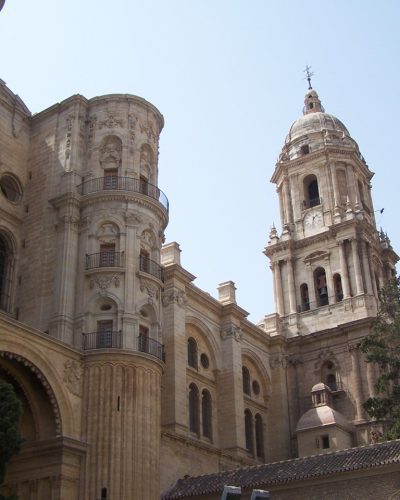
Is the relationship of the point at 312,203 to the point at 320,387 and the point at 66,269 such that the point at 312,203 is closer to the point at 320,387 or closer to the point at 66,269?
the point at 320,387

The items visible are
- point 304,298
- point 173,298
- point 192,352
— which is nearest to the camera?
point 173,298

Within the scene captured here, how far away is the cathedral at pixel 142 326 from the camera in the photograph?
98.4 ft

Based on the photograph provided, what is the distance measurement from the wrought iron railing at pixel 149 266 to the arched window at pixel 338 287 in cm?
2018

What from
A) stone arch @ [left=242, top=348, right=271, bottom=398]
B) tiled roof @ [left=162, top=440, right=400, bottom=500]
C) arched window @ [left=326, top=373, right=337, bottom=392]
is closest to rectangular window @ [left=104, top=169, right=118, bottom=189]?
tiled roof @ [left=162, top=440, right=400, bottom=500]

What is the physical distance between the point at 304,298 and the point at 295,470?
882 inches

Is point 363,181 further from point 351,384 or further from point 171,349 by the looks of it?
point 171,349

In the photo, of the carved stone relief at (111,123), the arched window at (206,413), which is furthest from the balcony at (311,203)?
the carved stone relief at (111,123)

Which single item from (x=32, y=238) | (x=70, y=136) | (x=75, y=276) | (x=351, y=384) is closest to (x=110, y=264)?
(x=75, y=276)

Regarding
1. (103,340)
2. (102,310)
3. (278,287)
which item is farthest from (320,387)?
(103,340)

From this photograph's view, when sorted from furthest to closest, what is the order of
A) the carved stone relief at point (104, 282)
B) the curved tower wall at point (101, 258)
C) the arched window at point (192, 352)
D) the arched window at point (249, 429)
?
1. the arched window at point (249, 429)
2. the arched window at point (192, 352)
3. the carved stone relief at point (104, 282)
4. the curved tower wall at point (101, 258)

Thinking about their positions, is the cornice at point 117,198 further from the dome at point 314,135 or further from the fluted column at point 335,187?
the dome at point 314,135

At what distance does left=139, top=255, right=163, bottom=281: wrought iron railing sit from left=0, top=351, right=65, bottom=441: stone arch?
725 centimetres

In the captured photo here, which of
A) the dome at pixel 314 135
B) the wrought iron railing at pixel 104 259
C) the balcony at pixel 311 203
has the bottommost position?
the wrought iron railing at pixel 104 259

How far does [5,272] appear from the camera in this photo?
35375 millimetres
